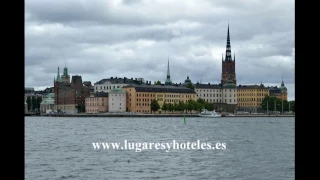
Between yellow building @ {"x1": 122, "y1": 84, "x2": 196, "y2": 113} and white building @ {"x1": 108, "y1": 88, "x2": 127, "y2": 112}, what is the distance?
1.52 m

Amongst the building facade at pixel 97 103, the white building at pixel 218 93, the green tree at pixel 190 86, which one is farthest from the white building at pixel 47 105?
the white building at pixel 218 93

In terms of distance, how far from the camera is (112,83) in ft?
378

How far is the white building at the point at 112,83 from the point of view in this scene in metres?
114

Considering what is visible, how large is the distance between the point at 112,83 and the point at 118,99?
9297mm

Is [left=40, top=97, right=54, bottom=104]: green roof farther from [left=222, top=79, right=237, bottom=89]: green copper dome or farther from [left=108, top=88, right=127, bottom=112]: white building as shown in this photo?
[left=222, top=79, right=237, bottom=89]: green copper dome

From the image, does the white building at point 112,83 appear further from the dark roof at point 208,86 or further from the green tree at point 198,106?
the green tree at point 198,106

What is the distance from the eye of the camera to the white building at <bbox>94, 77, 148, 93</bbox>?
114306mm

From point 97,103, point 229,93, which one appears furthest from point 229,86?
point 97,103
